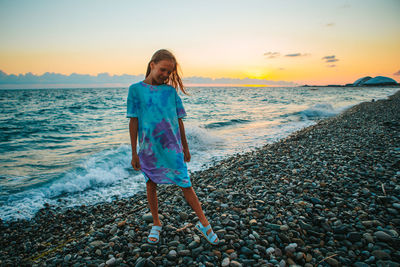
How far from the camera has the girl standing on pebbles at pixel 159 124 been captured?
2559 mm

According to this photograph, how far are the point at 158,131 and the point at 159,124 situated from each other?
0.09m

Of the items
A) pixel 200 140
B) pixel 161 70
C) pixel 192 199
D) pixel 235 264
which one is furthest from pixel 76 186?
pixel 200 140

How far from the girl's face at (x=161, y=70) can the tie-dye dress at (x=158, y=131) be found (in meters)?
0.09

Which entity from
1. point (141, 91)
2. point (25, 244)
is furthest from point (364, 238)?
point (25, 244)

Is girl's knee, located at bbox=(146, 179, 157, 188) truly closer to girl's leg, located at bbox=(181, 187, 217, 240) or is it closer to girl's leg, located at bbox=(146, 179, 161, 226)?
girl's leg, located at bbox=(146, 179, 161, 226)

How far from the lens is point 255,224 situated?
3.20 m

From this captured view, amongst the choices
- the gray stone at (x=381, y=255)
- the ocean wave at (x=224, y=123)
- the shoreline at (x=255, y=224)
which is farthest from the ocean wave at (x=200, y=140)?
the gray stone at (x=381, y=255)

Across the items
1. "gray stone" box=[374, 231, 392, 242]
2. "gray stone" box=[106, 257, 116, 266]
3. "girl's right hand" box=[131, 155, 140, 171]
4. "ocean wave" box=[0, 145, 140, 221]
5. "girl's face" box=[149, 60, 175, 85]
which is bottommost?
"ocean wave" box=[0, 145, 140, 221]

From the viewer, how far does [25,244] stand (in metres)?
3.90

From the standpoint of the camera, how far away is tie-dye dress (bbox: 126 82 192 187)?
2559 mm

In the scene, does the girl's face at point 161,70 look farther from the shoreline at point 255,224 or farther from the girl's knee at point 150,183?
the shoreline at point 255,224

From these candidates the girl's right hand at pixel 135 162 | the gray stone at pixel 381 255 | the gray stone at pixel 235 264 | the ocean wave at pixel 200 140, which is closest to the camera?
the gray stone at pixel 381 255

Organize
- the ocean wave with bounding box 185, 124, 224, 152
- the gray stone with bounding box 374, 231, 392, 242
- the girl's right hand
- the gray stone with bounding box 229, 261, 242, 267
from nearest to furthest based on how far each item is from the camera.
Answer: the gray stone with bounding box 229, 261, 242, 267, the gray stone with bounding box 374, 231, 392, 242, the girl's right hand, the ocean wave with bounding box 185, 124, 224, 152

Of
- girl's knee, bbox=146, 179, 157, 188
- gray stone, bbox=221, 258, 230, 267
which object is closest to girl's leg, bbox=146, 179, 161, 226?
girl's knee, bbox=146, 179, 157, 188
